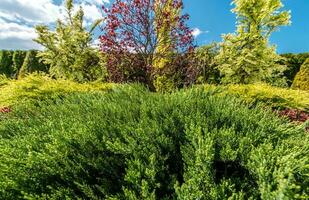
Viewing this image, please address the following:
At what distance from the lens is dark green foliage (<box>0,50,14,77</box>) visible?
26156mm

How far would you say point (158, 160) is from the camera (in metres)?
2.08

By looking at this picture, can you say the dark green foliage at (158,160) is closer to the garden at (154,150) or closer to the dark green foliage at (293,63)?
the garden at (154,150)

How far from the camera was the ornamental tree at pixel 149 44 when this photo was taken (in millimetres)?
11961

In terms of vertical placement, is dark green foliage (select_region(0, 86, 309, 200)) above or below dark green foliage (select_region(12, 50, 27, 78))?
above

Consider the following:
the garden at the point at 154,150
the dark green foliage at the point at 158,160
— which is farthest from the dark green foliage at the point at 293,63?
the dark green foliage at the point at 158,160

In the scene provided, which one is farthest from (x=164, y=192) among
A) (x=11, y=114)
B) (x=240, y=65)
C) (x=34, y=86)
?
(x=240, y=65)

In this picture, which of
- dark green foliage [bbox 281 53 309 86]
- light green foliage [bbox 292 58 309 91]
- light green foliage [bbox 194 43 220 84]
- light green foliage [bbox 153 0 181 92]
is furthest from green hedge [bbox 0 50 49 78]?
light green foliage [bbox 292 58 309 91]

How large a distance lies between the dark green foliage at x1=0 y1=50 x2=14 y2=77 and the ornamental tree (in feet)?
54.5

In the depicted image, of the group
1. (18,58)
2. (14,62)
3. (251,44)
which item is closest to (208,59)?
(251,44)

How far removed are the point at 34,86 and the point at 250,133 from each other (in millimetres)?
6814

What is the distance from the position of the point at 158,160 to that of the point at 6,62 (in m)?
27.0

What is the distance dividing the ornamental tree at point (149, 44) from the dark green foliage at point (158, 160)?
938 cm

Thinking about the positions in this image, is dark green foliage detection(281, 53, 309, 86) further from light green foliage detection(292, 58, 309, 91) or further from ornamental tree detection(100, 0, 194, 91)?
ornamental tree detection(100, 0, 194, 91)

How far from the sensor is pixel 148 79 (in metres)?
11.9
